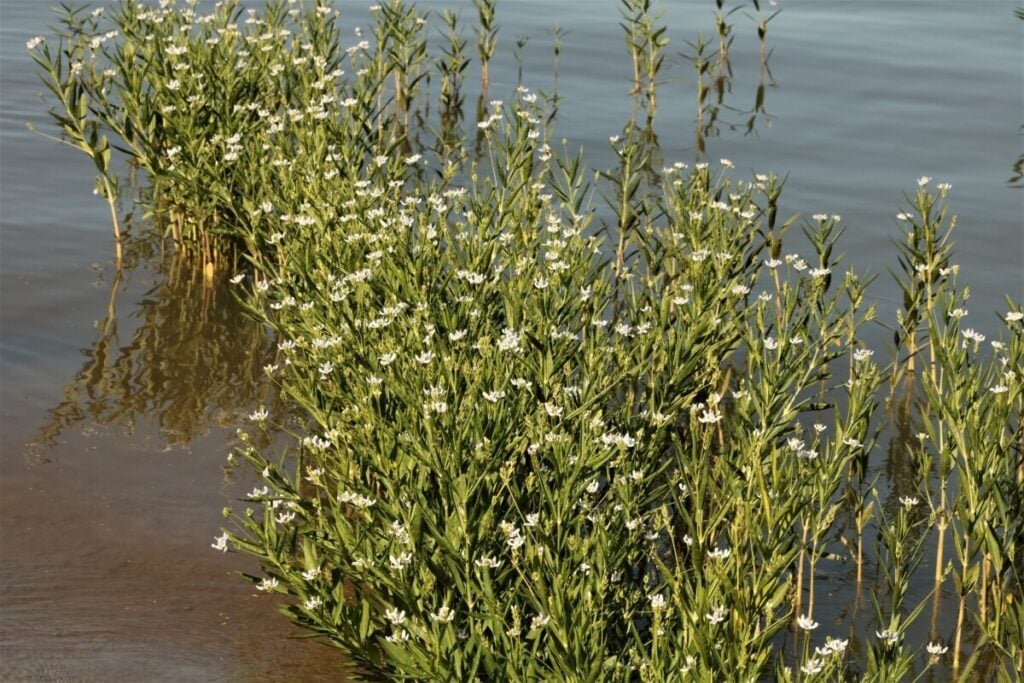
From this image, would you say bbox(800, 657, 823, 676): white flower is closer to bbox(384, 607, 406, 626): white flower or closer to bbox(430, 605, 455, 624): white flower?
bbox(430, 605, 455, 624): white flower

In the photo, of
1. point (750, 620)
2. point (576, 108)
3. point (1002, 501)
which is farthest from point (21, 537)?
point (576, 108)

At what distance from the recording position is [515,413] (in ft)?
16.2

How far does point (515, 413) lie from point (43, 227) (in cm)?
618

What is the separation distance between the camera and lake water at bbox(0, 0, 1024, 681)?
223 inches

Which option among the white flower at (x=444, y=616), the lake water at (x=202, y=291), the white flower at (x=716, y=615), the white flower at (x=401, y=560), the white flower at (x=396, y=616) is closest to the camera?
the white flower at (x=716, y=615)

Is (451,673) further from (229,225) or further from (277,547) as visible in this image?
(229,225)

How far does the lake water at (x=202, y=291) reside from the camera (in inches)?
223

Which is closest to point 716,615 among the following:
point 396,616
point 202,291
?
point 396,616

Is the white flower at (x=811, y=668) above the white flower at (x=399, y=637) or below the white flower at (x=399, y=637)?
above

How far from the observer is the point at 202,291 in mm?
8984

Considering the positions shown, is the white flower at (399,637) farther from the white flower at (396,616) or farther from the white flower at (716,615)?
the white flower at (716,615)

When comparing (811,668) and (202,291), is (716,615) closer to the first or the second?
(811,668)

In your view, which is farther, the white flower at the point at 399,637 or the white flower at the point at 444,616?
the white flower at the point at 399,637

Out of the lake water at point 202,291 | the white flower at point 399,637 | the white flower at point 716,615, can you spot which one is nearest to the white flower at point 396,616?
the white flower at point 399,637
